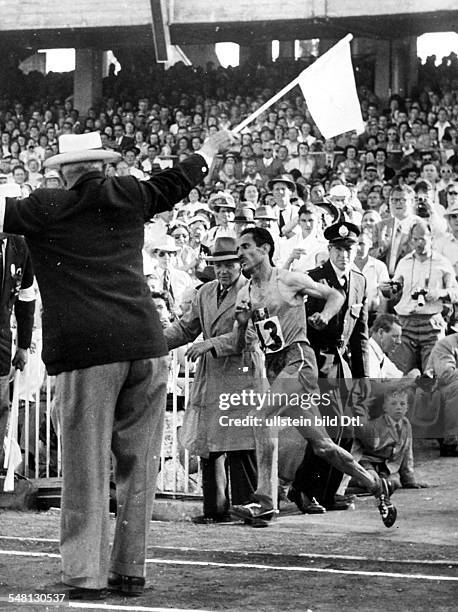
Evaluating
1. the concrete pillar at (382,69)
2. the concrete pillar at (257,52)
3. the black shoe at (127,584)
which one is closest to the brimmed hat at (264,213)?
the black shoe at (127,584)

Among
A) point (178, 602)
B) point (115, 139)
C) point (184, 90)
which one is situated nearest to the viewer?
point (178, 602)

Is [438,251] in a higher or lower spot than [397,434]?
higher

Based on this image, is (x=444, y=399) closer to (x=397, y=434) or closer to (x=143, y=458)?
(x=397, y=434)

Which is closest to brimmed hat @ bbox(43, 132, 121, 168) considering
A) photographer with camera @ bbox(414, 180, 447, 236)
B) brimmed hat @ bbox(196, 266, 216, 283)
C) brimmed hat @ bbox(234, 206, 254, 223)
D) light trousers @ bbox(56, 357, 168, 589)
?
light trousers @ bbox(56, 357, 168, 589)

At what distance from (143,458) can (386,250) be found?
754 cm

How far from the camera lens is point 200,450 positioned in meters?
8.89

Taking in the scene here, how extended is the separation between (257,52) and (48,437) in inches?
771

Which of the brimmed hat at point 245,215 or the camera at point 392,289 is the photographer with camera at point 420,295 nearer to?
the camera at point 392,289

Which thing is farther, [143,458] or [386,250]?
[386,250]

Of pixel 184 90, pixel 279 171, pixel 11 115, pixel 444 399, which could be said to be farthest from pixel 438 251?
pixel 11 115

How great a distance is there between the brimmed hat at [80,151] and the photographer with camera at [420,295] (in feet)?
19.5

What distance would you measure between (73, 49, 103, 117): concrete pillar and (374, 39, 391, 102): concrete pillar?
19.3ft

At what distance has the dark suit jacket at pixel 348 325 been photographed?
30.9 feet

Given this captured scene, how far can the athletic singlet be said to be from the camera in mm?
8672
